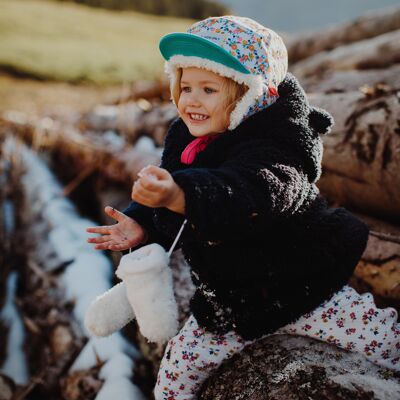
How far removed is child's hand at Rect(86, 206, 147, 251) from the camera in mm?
1520

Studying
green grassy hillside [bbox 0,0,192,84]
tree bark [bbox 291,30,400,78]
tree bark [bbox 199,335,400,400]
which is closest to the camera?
tree bark [bbox 199,335,400,400]

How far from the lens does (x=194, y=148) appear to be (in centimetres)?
148

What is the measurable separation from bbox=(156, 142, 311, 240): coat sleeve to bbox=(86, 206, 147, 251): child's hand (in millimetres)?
336

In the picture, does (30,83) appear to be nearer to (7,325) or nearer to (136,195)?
(7,325)

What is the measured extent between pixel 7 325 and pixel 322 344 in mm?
3000

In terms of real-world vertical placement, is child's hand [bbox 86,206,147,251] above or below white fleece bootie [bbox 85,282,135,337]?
above

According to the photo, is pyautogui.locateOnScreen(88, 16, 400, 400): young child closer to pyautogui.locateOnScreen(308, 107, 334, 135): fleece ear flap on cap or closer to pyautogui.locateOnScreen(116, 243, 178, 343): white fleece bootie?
pyautogui.locateOnScreen(308, 107, 334, 135): fleece ear flap on cap

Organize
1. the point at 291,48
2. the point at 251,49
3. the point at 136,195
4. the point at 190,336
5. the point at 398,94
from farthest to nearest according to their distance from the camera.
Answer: the point at 291,48, the point at 398,94, the point at 190,336, the point at 251,49, the point at 136,195

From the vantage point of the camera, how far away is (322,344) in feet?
4.72

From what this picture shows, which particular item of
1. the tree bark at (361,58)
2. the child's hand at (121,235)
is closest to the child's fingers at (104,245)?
the child's hand at (121,235)

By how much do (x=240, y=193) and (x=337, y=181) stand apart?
1.60 meters

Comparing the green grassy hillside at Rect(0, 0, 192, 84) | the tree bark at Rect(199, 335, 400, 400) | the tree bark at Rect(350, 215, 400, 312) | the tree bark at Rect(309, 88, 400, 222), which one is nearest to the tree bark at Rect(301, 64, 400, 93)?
the tree bark at Rect(309, 88, 400, 222)

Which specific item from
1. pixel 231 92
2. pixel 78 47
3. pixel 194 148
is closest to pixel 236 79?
pixel 231 92

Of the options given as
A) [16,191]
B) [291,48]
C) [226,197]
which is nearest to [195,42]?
[226,197]
